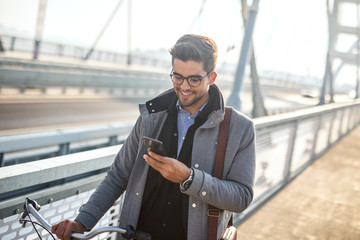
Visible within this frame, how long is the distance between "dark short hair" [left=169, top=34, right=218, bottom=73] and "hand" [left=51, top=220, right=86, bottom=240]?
90 centimetres

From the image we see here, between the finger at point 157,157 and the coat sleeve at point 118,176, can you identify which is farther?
the coat sleeve at point 118,176

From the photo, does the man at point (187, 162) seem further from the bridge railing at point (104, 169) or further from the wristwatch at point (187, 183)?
the bridge railing at point (104, 169)

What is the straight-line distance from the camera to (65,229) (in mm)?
1779

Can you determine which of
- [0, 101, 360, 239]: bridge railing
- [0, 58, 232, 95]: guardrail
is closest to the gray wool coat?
[0, 101, 360, 239]: bridge railing

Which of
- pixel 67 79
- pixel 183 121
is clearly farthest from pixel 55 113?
pixel 183 121

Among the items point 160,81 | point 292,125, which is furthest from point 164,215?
point 160,81

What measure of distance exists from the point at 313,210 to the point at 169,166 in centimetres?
375

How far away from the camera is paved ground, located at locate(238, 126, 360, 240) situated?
4.13 m

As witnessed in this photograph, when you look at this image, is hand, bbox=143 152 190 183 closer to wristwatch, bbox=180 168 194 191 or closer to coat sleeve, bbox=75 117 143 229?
wristwatch, bbox=180 168 194 191

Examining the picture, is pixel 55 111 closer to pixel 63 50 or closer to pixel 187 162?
pixel 187 162

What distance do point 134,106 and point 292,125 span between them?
1605 centimetres

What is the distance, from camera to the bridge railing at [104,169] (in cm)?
188

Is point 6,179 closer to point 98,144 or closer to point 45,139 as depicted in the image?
point 45,139

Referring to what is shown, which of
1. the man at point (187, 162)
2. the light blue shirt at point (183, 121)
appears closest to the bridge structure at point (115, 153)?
the man at point (187, 162)
